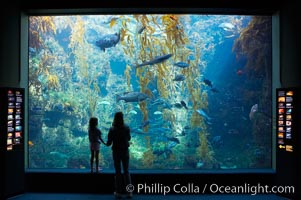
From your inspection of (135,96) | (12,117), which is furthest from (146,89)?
(12,117)

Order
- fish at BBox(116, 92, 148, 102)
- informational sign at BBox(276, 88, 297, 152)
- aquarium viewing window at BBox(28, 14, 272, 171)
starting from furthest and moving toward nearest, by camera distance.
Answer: aquarium viewing window at BBox(28, 14, 272, 171) < fish at BBox(116, 92, 148, 102) < informational sign at BBox(276, 88, 297, 152)

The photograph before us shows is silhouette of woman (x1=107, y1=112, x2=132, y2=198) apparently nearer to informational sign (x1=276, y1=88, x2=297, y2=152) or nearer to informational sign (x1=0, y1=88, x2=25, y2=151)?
informational sign (x1=0, y1=88, x2=25, y2=151)

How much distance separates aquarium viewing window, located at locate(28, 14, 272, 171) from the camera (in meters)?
11.7

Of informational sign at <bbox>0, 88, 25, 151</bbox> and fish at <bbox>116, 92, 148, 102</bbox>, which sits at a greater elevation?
fish at <bbox>116, 92, 148, 102</bbox>

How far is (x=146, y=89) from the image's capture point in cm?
1177

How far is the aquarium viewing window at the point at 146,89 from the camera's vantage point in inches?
460

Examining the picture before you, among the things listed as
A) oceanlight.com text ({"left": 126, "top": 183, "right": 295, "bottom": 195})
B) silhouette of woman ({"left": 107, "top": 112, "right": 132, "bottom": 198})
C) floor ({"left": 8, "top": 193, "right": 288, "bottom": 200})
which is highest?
silhouette of woman ({"left": 107, "top": 112, "right": 132, "bottom": 198})

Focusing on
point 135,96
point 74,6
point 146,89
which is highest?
point 74,6

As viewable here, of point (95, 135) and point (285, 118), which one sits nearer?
point (285, 118)

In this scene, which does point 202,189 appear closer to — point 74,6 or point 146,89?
point 74,6

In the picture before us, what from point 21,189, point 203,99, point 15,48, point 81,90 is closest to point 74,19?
point 81,90

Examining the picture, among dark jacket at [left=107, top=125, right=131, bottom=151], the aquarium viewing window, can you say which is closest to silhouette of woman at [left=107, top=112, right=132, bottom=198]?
dark jacket at [left=107, top=125, right=131, bottom=151]

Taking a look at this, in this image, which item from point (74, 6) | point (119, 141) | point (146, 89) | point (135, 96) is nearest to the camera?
point (119, 141)

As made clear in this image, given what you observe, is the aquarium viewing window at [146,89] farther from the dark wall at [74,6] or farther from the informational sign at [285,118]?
the informational sign at [285,118]
